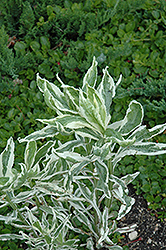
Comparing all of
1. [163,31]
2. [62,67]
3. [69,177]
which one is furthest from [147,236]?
[163,31]

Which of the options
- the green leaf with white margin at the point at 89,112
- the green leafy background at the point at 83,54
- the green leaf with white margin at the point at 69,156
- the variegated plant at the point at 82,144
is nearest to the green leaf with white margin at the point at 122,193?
the variegated plant at the point at 82,144

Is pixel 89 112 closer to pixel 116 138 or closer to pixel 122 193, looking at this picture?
pixel 116 138

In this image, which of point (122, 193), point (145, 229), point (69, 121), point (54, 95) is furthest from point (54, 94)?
point (145, 229)

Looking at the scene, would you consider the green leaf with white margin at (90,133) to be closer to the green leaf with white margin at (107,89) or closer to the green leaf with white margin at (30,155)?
the green leaf with white margin at (107,89)

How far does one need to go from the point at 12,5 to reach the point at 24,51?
18.8 inches

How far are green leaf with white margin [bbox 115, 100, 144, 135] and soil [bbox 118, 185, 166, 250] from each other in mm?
1029

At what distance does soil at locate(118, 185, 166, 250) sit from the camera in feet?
6.93

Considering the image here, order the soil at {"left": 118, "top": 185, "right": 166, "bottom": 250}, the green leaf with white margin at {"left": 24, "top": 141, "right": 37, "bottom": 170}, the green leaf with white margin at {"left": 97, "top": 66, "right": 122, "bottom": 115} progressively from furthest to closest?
the soil at {"left": 118, "top": 185, "right": 166, "bottom": 250} < the green leaf with white margin at {"left": 24, "top": 141, "right": 37, "bottom": 170} < the green leaf with white margin at {"left": 97, "top": 66, "right": 122, "bottom": 115}

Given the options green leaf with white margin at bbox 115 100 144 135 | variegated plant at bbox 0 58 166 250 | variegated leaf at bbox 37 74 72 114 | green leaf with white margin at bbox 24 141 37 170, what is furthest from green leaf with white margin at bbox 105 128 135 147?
green leaf with white margin at bbox 24 141 37 170

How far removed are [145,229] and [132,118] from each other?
1.09 metres

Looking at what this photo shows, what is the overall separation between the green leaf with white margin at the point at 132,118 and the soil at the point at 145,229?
1.03 meters

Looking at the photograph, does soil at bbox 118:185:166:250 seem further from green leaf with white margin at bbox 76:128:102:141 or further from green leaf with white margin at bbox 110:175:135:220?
green leaf with white margin at bbox 76:128:102:141

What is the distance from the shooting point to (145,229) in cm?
217

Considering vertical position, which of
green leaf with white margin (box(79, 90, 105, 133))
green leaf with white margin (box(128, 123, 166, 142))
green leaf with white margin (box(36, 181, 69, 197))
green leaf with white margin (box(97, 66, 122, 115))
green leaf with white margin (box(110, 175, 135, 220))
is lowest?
green leaf with white margin (box(110, 175, 135, 220))
